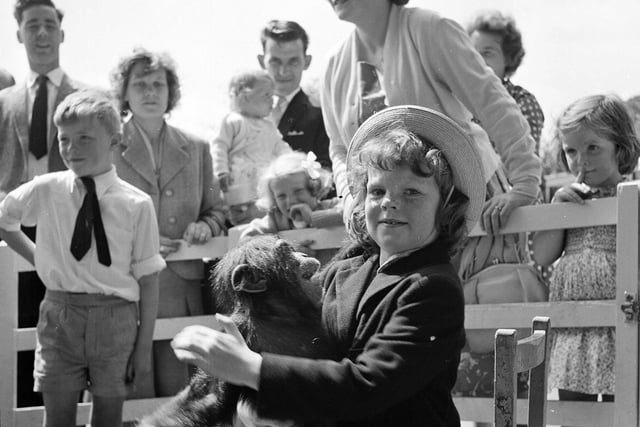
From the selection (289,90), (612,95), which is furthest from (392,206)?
(289,90)

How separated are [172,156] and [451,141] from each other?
3314 mm

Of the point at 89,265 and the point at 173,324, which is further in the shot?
the point at 173,324

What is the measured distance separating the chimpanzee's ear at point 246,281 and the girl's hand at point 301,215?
2.41m

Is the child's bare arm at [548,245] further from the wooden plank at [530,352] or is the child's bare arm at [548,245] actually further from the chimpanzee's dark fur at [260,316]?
the chimpanzee's dark fur at [260,316]

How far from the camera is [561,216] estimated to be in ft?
14.6

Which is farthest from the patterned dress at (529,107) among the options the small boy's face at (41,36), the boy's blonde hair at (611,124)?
the small boy's face at (41,36)

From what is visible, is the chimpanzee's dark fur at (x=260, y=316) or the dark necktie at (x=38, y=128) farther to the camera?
the dark necktie at (x=38, y=128)

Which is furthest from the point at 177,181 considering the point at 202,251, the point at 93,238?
the point at 93,238

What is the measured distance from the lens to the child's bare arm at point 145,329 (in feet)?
15.6

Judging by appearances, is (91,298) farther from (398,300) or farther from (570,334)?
(398,300)

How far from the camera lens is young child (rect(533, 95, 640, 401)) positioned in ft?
14.1

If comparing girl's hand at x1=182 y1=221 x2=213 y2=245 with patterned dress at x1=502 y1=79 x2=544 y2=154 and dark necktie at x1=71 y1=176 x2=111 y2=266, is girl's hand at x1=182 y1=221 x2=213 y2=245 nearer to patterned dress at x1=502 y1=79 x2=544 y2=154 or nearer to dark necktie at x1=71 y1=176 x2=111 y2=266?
dark necktie at x1=71 y1=176 x2=111 y2=266

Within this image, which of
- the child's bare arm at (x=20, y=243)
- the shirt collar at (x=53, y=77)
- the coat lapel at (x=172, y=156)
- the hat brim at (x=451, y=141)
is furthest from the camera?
the shirt collar at (x=53, y=77)

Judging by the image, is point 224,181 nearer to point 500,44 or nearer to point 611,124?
point 500,44
